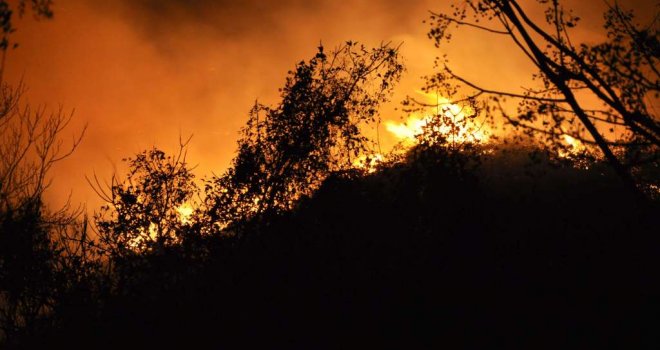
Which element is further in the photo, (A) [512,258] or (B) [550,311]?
(A) [512,258]

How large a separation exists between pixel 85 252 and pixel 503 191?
53867 millimetres

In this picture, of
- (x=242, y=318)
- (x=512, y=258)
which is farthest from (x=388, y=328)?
(x=512, y=258)

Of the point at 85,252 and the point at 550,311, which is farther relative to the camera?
the point at 85,252

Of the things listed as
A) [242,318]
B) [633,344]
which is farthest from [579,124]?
[242,318]

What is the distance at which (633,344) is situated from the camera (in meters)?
18.9

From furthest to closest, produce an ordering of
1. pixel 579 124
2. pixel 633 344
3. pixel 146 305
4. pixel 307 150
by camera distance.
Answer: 1. pixel 307 150
2. pixel 146 305
3. pixel 633 344
4. pixel 579 124

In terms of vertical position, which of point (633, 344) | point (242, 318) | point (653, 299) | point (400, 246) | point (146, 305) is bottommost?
point (633, 344)

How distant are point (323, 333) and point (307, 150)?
13482 mm

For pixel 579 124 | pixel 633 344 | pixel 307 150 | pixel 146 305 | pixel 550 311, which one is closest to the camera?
pixel 579 124

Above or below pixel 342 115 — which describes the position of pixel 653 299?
below

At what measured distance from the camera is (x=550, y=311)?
22672 mm

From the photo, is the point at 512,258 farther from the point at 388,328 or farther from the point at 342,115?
the point at 342,115

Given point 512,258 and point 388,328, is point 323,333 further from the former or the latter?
point 512,258

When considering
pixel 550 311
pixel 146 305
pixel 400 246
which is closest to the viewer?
pixel 550 311
